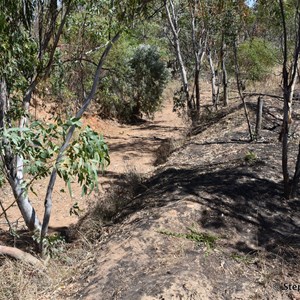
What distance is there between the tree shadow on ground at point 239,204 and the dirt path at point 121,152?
248 centimetres

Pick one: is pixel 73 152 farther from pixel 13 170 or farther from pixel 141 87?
pixel 141 87

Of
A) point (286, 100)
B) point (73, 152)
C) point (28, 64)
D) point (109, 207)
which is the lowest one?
point (109, 207)

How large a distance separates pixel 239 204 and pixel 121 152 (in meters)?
9.40

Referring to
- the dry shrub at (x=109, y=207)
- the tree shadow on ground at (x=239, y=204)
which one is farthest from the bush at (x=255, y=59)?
Result: the tree shadow on ground at (x=239, y=204)

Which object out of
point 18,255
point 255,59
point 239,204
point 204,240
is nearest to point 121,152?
point 255,59

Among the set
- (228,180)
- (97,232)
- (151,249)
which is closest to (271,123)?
(228,180)

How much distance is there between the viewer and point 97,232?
6773mm

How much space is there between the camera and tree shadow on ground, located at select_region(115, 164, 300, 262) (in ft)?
18.0

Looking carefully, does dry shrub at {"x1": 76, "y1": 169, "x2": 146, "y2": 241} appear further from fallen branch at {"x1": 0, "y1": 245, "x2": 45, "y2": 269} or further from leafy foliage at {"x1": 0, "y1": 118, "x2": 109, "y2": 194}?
leafy foliage at {"x1": 0, "y1": 118, "x2": 109, "y2": 194}

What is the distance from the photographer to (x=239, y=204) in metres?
6.41

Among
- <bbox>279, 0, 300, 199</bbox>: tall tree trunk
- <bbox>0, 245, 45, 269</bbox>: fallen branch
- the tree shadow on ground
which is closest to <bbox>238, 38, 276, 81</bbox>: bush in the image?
the tree shadow on ground

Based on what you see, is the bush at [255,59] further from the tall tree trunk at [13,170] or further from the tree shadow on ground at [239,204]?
the tall tree trunk at [13,170]

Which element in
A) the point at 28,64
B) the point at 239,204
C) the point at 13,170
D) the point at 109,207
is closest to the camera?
the point at 13,170

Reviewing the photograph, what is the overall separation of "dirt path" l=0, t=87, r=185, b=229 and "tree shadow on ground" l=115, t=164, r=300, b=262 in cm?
248
